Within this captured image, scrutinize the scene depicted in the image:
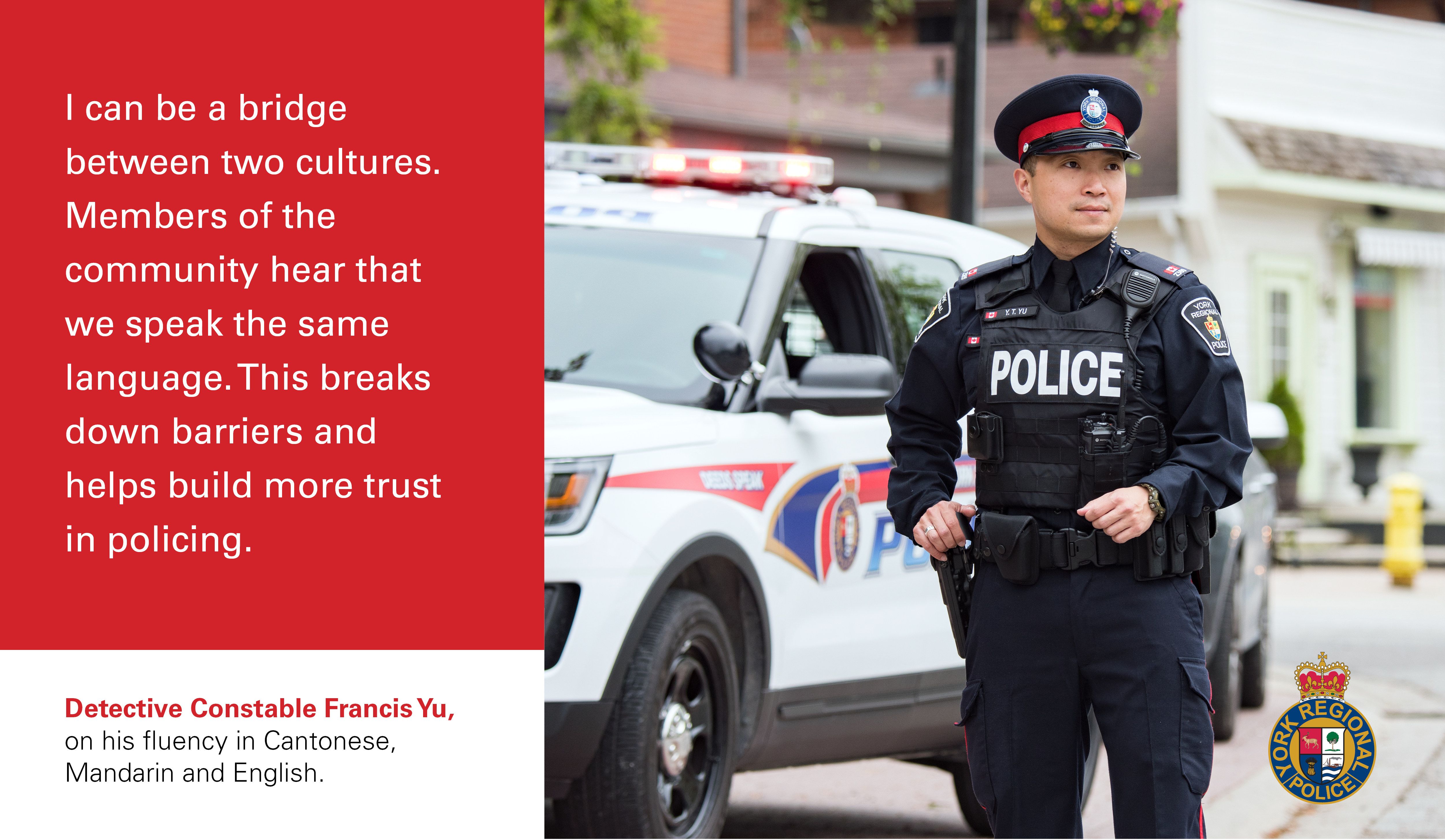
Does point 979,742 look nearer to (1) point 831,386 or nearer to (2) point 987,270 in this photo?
(2) point 987,270

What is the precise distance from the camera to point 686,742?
546 centimetres

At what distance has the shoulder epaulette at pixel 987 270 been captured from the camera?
402 centimetres

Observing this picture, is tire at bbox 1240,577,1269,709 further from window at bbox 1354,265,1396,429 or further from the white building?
window at bbox 1354,265,1396,429

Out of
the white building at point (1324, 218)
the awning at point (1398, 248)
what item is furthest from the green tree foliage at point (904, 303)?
the awning at point (1398, 248)

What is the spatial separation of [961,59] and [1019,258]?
673 cm

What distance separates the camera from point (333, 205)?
3914 millimetres

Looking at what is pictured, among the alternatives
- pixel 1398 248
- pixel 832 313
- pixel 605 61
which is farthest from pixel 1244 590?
pixel 1398 248

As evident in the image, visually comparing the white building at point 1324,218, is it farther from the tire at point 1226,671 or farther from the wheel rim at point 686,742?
the wheel rim at point 686,742

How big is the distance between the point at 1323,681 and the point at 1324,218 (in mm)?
21591

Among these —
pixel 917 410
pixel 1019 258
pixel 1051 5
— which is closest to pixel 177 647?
pixel 917 410

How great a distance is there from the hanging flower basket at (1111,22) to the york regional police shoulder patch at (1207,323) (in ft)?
37.0

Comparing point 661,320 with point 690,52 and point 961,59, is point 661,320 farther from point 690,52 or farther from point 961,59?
point 690,52

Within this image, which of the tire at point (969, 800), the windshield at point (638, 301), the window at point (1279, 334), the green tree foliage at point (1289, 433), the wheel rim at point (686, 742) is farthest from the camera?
the window at point (1279, 334)

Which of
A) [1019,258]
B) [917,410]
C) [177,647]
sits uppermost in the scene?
[1019,258]
